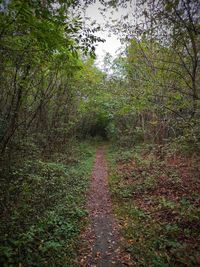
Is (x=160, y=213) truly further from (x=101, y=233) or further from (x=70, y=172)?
(x=70, y=172)

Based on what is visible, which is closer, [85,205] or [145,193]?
[85,205]

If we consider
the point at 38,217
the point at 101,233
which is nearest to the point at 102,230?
the point at 101,233

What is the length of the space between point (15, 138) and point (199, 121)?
22.0 feet

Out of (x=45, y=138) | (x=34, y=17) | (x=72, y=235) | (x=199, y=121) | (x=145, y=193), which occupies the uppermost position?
(x=34, y=17)

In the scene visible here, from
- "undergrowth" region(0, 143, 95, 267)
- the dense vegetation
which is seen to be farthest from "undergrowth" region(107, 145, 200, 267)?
"undergrowth" region(0, 143, 95, 267)

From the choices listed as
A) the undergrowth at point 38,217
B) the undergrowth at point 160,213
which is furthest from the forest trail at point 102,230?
the undergrowth at point 38,217

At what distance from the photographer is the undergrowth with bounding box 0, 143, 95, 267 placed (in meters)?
4.86

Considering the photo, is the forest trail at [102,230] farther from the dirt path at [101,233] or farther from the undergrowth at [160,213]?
the undergrowth at [160,213]

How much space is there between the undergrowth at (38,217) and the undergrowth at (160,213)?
1534 mm

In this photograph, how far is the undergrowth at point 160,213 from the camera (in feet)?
17.3

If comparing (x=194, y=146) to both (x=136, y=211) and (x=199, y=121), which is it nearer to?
(x=199, y=121)

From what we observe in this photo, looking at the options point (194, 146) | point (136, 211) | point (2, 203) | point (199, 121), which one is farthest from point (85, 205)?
point (199, 121)

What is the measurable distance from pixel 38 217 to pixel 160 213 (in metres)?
3.73

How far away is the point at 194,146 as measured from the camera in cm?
676
